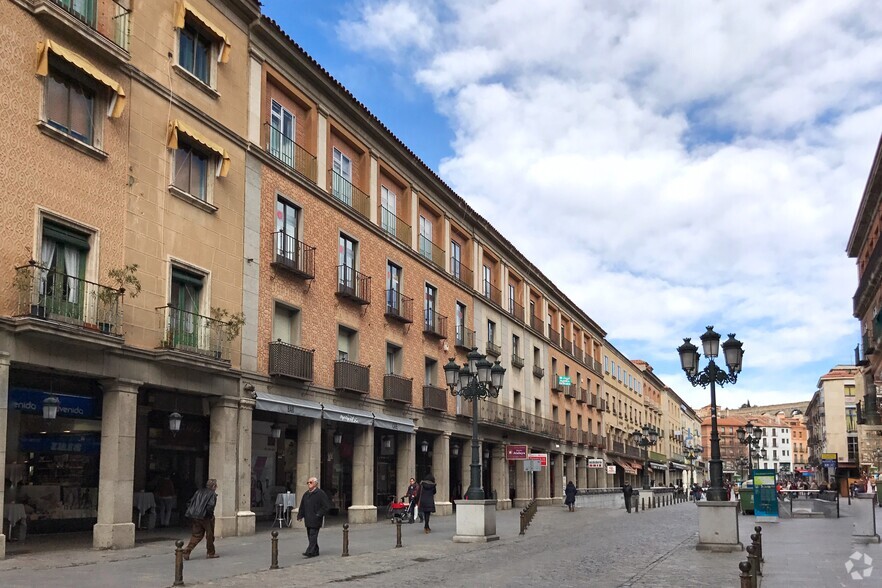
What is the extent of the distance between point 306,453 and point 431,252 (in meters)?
12.8

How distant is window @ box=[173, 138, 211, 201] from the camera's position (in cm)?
2070

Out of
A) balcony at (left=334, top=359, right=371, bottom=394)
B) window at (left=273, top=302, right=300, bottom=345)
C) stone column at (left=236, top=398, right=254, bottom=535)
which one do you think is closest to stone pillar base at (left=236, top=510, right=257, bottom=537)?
stone column at (left=236, top=398, right=254, bottom=535)

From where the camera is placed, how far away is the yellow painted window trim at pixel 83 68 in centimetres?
1645

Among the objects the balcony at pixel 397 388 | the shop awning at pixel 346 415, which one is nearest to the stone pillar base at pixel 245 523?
the shop awning at pixel 346 415

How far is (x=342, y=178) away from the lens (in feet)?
93.2

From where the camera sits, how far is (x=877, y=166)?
38.8m

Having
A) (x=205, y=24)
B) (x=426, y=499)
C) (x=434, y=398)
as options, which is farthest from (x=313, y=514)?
(x=434, y=398)

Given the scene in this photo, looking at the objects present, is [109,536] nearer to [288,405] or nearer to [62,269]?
[62,269]

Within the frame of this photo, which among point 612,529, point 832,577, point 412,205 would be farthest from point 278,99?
point 832,577

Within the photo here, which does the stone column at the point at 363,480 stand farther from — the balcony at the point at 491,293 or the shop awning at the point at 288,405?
the balcony at the point at 491,293

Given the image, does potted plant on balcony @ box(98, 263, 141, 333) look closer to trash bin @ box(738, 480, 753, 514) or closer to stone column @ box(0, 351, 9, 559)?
stone column @ box(0, 351, 9, 559)

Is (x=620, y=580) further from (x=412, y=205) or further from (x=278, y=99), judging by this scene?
(x=412, y=205)

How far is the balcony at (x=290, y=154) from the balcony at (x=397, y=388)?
24.8 feet

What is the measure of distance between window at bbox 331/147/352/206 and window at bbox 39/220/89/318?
36.3 ft
